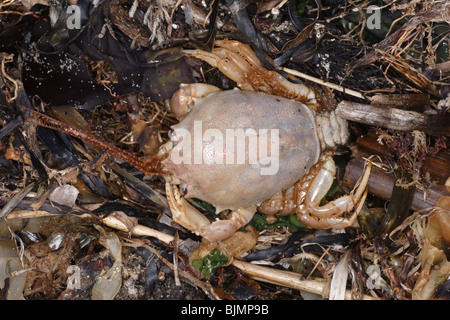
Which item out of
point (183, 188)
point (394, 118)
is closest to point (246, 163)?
point (183, 188)

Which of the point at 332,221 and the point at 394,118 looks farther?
the point at 332,221

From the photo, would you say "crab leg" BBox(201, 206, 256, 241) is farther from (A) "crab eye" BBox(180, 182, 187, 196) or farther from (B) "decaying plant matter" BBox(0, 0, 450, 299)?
(A) "crab eye" BBox(180, 182, 187, 196)

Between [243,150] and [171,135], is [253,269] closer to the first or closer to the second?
[243,150]

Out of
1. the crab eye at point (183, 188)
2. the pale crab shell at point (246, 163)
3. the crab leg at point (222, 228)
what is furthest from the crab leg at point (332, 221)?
the crab eye at point (183, 188)

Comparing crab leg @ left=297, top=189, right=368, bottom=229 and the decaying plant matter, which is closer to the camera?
the decaying plant matter

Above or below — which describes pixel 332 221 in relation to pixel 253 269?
above

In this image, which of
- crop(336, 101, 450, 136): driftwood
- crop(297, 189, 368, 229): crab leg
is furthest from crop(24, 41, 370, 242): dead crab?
crop(336, 101, 450, 136): driftwood
